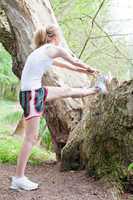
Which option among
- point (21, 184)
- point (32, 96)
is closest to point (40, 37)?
point (32, 96)

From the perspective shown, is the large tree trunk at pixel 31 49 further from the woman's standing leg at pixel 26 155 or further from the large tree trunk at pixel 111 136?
the woman's standing leg at pixel 26 155

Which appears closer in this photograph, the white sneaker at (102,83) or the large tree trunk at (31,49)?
the white sneaker at (102,83)

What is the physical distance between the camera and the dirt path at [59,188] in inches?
181

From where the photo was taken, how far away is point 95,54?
1358 cm

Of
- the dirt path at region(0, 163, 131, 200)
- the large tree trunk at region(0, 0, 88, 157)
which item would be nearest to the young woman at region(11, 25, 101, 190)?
the dirt path at region(0, 163, 131, 200)

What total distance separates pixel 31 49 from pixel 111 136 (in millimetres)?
2565

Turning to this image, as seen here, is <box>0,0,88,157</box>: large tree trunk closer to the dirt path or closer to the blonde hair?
the dirt path

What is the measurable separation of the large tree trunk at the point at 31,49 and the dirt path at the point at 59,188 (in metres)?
0.98

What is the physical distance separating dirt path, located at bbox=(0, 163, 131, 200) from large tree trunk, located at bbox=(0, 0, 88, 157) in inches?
38.5

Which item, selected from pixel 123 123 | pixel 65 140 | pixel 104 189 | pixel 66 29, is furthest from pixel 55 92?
pixel 66 29

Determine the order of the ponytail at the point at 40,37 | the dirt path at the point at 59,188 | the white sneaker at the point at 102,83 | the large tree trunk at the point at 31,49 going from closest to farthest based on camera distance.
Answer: the dirt path at the point at 59,188, the ponytail at the point at 40,37, the white sneaker at the point at 102,83, the large tree trunk at the point at 31,49

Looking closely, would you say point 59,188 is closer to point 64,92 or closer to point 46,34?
point 64,92

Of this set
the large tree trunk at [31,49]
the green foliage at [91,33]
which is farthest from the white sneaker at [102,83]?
the green foliage at [91,33]

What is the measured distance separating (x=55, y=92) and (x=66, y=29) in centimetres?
854
